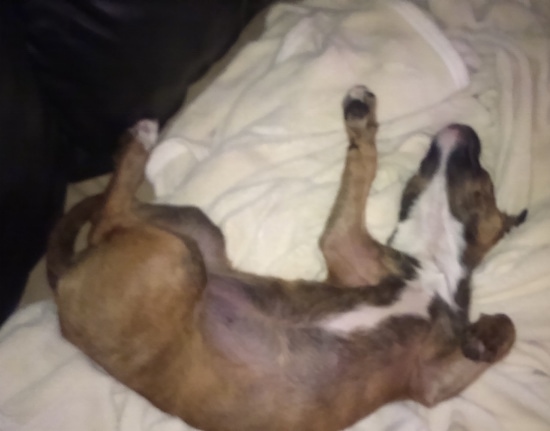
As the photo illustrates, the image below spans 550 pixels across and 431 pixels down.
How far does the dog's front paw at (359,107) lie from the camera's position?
1.88 m

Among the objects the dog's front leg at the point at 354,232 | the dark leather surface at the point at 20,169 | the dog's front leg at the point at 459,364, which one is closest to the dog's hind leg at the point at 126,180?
the dark leather surface at the point at 20,169

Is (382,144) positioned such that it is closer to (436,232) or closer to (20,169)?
(436,232)

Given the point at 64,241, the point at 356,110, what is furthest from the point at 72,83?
the point at 356,110

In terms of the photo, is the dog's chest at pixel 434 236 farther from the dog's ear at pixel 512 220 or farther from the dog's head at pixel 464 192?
the dog's ear at pixel 512 220

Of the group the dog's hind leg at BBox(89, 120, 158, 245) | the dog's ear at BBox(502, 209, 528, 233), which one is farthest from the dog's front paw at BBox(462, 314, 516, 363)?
the dog's hind leg at BBox(89, 120, 158, 245)

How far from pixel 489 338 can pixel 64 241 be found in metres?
1.08

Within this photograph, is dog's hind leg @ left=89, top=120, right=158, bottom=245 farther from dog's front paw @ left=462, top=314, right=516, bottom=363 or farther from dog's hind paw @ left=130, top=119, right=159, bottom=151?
dog's front paw @ left=462, top=314, right=516, bottom=363

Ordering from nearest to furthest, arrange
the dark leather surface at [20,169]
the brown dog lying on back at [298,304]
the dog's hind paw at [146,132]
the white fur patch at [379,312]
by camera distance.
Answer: the dark leather surface at [20,169] < the brown dog lying on back at [298,304] < the white fur patch at [379,312] < the dog's hind paw at [146,132]

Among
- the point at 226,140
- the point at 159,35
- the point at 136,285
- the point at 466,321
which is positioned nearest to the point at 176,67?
the point at 159,35

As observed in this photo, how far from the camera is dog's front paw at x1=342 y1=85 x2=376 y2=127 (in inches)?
74.0

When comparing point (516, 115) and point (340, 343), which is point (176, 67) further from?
point (516, 115)

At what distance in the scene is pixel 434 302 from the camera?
70.3 inches

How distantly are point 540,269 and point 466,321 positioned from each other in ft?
0.80

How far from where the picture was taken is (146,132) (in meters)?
1.81
